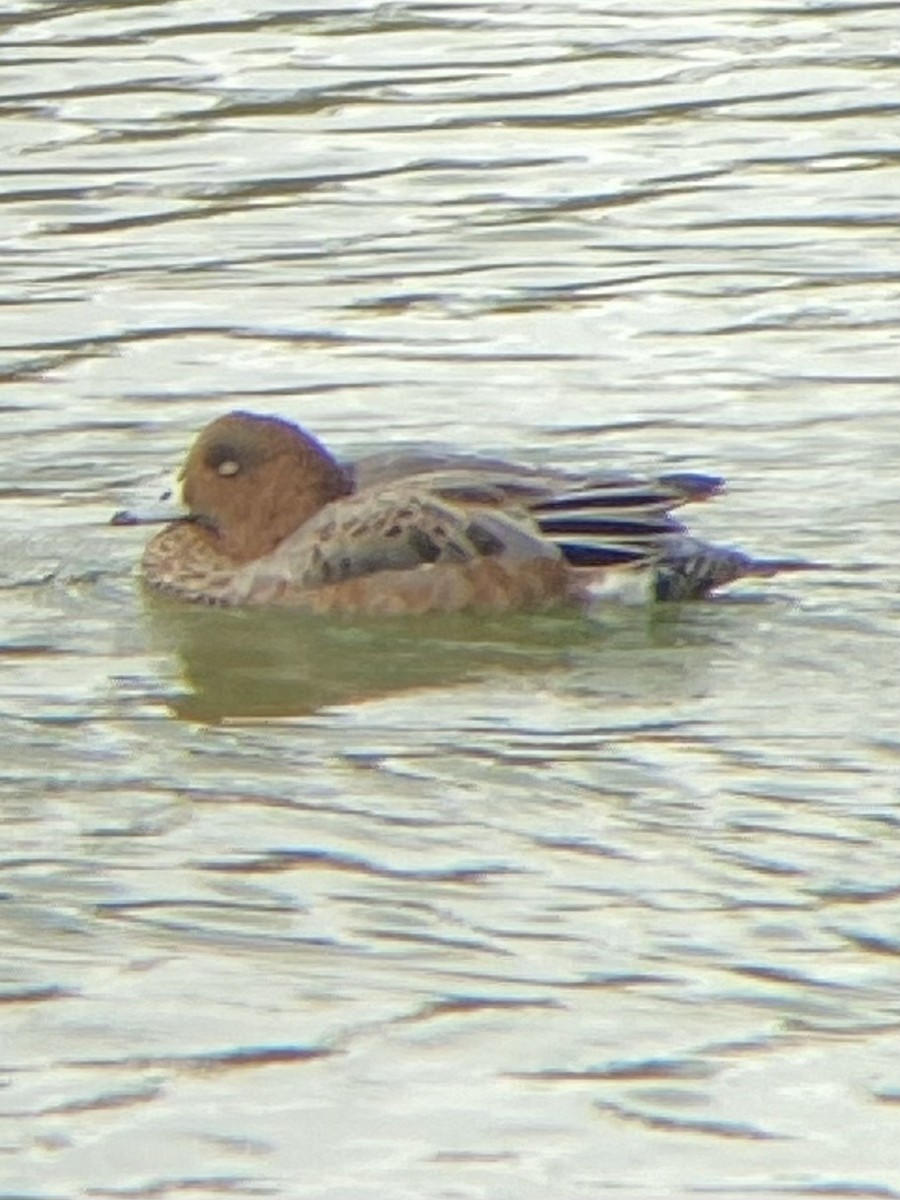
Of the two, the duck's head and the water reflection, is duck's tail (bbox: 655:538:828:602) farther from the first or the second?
the duck's head

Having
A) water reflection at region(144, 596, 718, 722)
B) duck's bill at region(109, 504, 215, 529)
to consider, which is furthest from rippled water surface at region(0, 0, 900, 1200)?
duck's bill at region(109, 504, 215, 529)

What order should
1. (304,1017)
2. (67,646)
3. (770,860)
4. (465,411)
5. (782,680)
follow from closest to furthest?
(304,1017)
(770,860)
(782,680)
(67,646)
(465,411)

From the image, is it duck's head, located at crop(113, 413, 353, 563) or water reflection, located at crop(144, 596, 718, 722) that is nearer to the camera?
water reflection, located at crop(144, 596, 718, 722)

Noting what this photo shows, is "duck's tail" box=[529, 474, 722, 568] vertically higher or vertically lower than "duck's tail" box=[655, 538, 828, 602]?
higher

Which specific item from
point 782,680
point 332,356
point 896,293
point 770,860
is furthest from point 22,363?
point 770,860

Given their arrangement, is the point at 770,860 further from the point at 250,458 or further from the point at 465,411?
the point at 465,411

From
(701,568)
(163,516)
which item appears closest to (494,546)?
(701,568)

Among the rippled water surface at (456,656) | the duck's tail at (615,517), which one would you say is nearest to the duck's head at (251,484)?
the rippled water surface at (456,656)

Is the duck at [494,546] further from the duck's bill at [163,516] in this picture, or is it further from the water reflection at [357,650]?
the duck's bill at [163,516]
